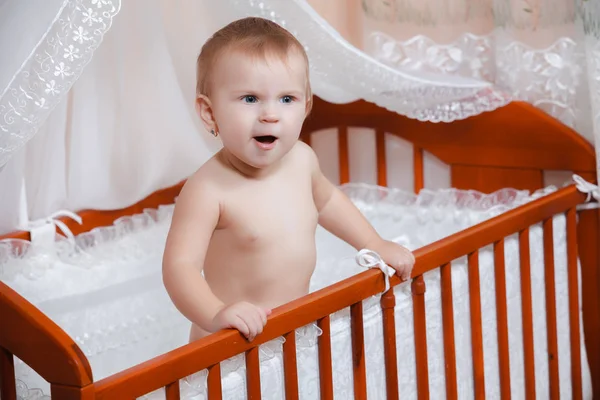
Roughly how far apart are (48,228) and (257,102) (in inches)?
28.9

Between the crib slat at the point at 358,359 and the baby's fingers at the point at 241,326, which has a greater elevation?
the baby's fingers at the point at 241,326

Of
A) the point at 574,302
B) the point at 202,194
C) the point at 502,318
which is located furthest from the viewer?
the point at 574,302

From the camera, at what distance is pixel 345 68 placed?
5.96ft

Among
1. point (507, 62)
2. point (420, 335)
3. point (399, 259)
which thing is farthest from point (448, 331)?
point (507, 62)

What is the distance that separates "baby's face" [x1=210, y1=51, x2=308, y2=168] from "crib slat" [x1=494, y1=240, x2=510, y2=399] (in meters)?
0.52

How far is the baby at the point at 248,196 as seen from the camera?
1.26m

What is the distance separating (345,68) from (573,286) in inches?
25.1

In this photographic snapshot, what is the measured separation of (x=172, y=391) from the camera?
1.07 meters

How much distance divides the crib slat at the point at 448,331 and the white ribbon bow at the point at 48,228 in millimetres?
768

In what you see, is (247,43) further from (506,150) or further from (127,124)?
(506,150)

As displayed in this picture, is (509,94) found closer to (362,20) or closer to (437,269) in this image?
A: (362,20)

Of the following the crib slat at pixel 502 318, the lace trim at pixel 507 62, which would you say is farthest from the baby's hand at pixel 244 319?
the lace trim at pixel 507 62

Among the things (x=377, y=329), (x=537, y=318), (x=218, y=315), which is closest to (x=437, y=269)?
(x=377, y=329)

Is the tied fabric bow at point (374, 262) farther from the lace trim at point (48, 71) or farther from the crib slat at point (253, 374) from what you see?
the lace trim at point (48, 71)
